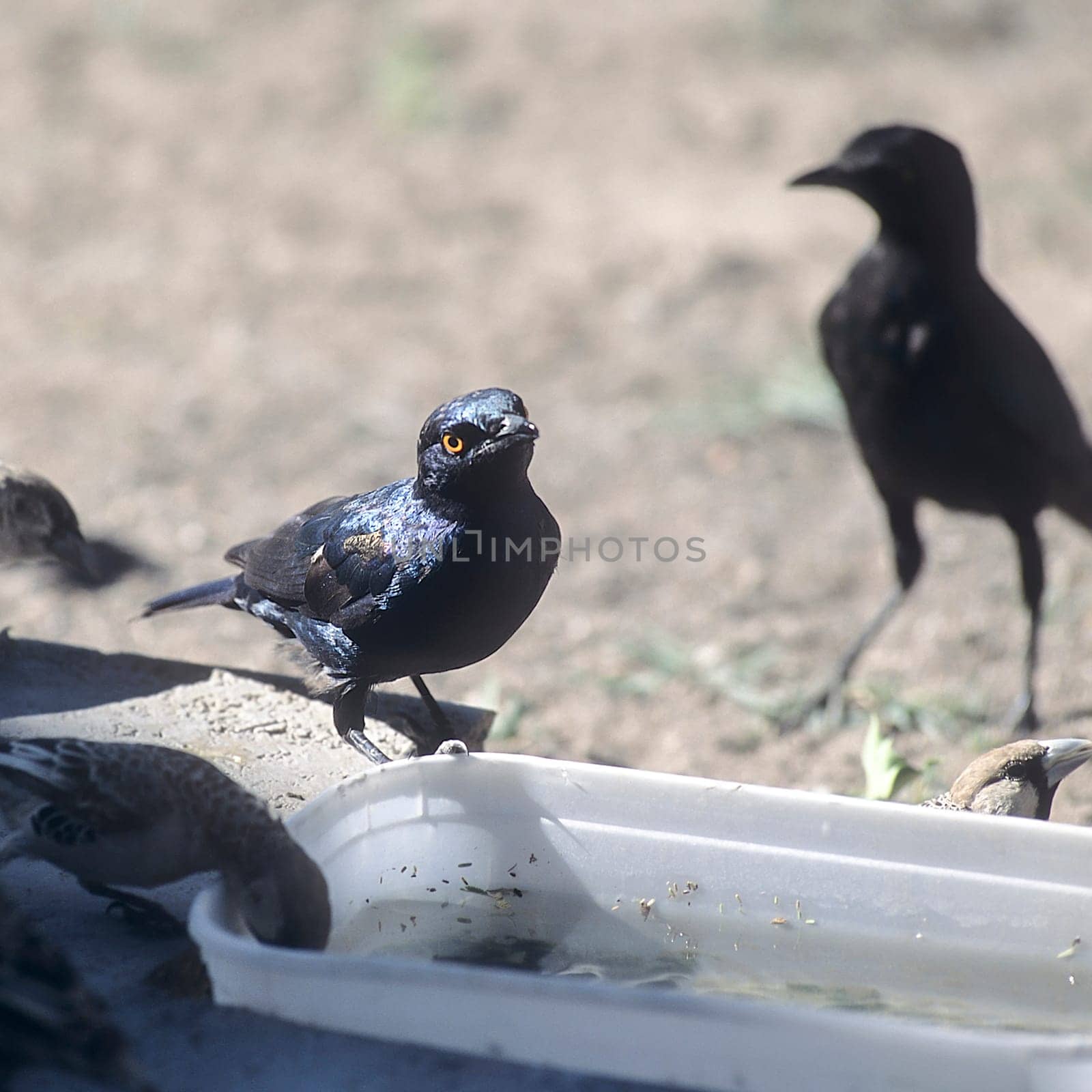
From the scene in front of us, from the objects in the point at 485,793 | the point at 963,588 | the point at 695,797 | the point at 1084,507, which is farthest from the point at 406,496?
the point at 963,588

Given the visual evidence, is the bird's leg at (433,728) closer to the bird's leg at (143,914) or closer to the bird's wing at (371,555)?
the bird's wing at (371,555)

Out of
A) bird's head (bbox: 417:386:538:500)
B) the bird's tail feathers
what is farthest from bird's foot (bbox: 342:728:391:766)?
bird's head (bbox: 417:386:538:500)

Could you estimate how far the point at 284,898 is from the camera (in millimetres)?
2844

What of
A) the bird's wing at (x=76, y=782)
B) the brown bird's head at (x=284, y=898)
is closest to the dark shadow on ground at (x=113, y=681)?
the bird's wing at (x=76, y=782)

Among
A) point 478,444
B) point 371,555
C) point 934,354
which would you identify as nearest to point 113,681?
point 371,555

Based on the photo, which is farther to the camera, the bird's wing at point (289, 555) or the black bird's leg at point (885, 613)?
the black bird's leg at point (885, 613)

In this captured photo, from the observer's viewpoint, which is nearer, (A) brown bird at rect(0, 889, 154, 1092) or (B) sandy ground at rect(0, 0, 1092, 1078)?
(A) brown bird at rect(0, 889, 154, 1092)

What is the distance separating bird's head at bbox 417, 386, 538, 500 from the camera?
339 centimetres

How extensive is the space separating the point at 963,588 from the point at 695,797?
3505 mm

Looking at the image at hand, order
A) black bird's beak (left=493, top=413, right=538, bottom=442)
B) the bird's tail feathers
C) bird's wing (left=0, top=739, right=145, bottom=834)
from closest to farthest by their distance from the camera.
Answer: bird's wing (left=0, top=739, right=145, bottom=834)
black bird's beak (left=493, top=413, right=538, bottom=442)
the bird's tail feathers

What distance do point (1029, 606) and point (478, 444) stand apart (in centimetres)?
282

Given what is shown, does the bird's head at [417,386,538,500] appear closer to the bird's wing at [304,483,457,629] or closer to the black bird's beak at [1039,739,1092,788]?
the bird's wing at [304,483,457,629]

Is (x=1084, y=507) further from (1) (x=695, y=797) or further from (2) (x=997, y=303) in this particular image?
(1) (x=695, y=797)

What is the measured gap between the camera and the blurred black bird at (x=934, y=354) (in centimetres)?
502
